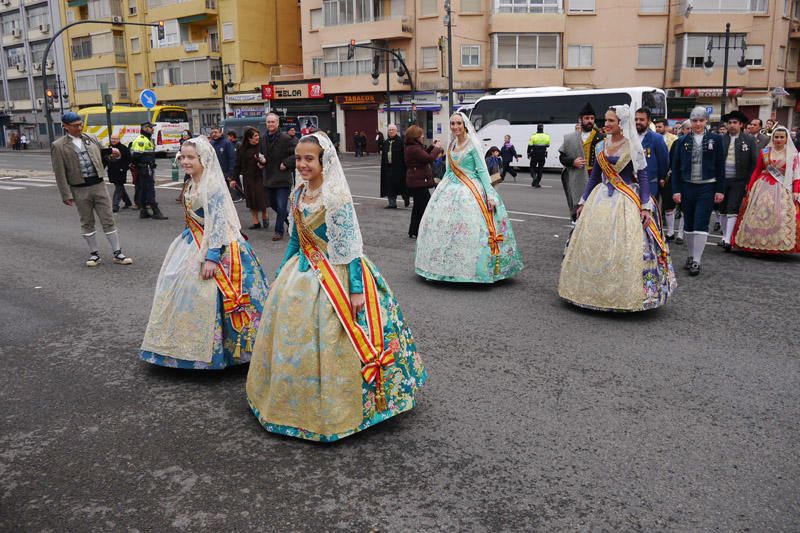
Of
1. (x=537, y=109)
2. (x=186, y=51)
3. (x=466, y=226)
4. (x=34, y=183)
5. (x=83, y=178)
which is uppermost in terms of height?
(x=186, y=51)

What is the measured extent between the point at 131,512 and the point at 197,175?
2.61m

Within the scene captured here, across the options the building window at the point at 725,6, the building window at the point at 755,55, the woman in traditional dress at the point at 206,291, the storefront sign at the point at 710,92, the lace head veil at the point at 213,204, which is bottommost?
the woman in traditional dress at the point at 206,291

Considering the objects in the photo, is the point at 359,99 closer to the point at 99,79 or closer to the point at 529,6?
the point at 529,6

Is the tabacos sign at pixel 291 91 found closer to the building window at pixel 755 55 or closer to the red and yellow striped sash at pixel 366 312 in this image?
the building window at pixel 755 55

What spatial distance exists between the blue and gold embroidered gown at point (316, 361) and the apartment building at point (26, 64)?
62.2m

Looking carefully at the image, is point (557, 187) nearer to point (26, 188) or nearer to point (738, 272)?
point (738, 272)

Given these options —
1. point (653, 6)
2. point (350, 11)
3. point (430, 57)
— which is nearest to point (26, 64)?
point (350, 11)

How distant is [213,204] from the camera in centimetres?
479

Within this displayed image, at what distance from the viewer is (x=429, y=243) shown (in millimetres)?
7477

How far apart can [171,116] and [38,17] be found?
30.9m

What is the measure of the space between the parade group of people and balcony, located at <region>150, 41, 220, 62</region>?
40569 mm

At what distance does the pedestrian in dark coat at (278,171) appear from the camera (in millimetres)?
10859

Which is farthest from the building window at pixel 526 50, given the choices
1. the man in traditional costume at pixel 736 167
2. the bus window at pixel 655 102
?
the man in traditional costume at pixel 736 167

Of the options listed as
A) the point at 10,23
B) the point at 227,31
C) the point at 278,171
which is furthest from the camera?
the point at 10,23
